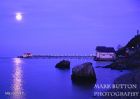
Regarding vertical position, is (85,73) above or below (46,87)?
above

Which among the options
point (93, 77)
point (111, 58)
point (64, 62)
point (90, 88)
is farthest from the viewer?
point (111, 58)

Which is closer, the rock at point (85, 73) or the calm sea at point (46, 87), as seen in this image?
the calm sea at point (46, 87)

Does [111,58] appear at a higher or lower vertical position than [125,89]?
lower

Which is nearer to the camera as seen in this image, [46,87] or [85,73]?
[85,73]

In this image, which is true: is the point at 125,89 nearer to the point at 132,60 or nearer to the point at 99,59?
the point at 132,60

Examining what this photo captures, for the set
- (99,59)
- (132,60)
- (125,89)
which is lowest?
(99,59)

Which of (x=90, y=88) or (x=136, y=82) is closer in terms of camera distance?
(x=136, y=82)

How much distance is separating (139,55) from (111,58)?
177 ft

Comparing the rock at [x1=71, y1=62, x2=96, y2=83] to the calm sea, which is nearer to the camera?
the calm sea

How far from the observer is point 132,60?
2484 inches

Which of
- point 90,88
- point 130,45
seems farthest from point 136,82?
point 130,45

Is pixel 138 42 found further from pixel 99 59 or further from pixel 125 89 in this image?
pixel 125 89

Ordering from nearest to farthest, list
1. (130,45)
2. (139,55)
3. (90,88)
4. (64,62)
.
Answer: (90,88)
(139,55)
(64,62)
(130,45)

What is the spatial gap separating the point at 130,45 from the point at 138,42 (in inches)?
230
